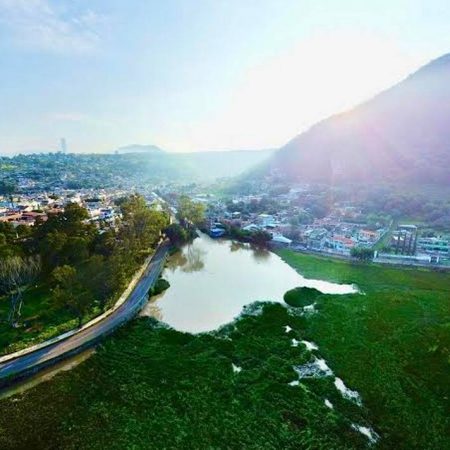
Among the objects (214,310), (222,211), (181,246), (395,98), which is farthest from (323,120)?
(214,310)

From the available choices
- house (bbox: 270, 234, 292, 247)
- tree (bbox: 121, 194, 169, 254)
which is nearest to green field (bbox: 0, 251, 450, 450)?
tree (bbox: 121, 194, 169, 254)

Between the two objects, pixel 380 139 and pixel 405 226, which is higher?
pixel 380 139

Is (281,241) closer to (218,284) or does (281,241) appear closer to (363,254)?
(363,254)

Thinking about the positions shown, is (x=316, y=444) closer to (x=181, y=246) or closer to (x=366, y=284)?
(x=366, y=284)

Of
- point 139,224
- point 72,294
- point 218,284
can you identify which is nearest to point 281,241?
point 218,284

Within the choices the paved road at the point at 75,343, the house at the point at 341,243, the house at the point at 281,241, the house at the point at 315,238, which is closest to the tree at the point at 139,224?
the paved road at the point at 75,343

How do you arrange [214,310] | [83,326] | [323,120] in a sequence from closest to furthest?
[83,326]
[214,310]
[323,120]

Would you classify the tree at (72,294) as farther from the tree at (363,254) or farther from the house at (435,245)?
the house at (435,245)
